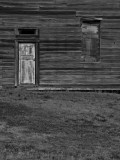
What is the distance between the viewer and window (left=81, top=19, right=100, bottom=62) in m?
18.9

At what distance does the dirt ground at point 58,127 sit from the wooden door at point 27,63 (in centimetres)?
213

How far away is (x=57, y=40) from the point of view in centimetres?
1859

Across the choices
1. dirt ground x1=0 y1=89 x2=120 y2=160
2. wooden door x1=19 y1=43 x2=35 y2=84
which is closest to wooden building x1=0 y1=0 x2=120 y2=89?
wooden door x1=19 y1=43 x2=35 y2=84

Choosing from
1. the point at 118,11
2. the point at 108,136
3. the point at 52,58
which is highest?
the point at 118,11

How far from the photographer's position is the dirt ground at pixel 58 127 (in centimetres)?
821

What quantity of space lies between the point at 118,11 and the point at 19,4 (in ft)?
14.1

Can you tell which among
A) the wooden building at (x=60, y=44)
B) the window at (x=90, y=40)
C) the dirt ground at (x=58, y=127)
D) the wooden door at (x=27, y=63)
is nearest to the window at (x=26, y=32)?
the wooden building at (x=60, y=44)

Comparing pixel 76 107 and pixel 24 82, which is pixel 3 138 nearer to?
pixel 76 107

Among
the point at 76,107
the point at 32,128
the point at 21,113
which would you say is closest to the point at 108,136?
the point at 32,128

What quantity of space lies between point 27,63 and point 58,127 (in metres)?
8.34

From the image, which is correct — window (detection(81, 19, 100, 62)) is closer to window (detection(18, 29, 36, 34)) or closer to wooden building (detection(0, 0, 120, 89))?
wooden building (detection(0, 0, 120, 89))

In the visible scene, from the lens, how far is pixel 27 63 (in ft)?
61.4

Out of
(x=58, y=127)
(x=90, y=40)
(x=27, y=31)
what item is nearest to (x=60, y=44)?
(x=90, y=40)

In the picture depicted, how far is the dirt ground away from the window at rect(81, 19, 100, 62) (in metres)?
2.93
